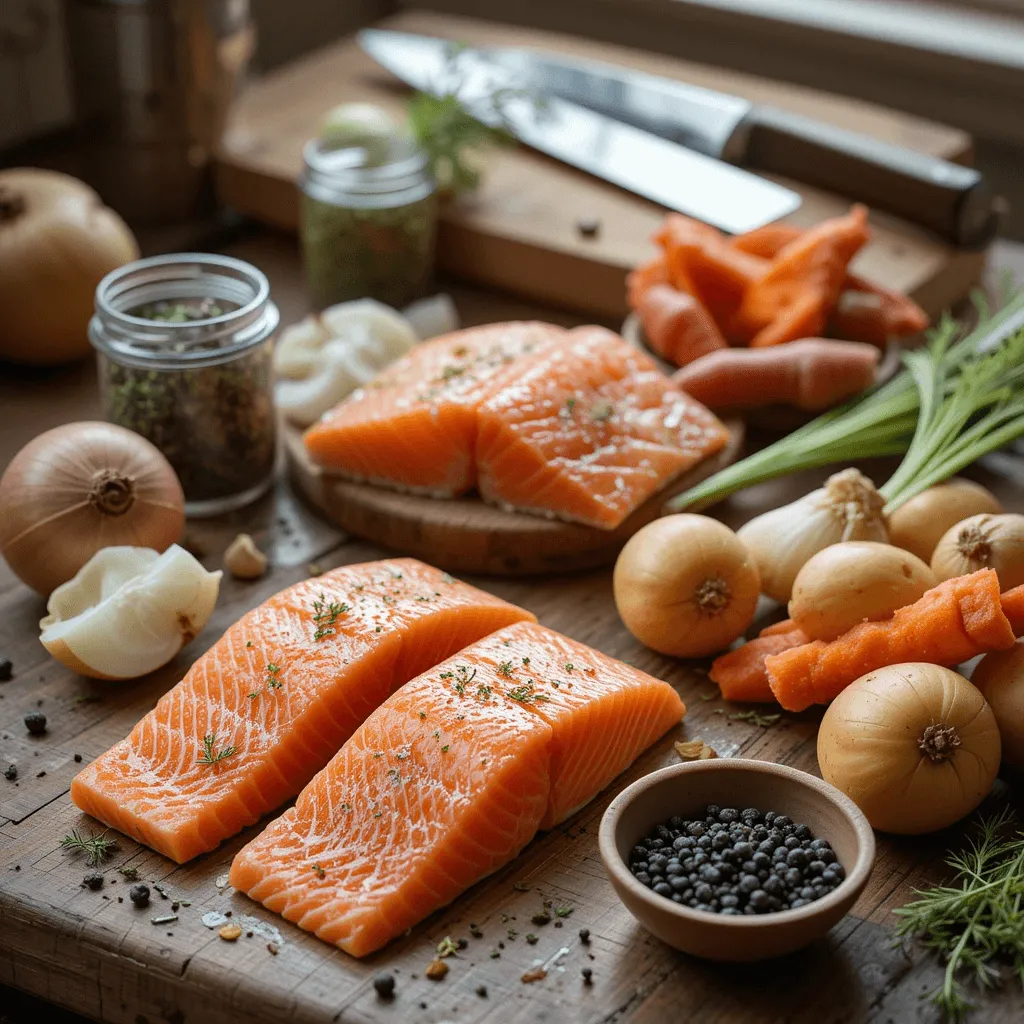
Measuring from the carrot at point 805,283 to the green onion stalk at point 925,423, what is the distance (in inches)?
8.2

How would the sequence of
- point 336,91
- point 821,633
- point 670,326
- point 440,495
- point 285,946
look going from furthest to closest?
1. point 336,91
2. point 670,326
3. point 440,495
4. point 821,633
5. point 285,946

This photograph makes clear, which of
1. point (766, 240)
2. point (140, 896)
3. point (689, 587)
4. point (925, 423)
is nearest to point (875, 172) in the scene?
point (766, 240)

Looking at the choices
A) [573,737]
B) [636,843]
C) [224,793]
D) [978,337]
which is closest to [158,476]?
[224,793]

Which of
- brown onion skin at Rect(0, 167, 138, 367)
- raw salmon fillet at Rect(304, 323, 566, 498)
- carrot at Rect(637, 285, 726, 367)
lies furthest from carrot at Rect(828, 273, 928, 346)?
brown onion skin at Rect(0, 167, 138, 367)

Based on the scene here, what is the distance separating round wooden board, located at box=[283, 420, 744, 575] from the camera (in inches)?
100

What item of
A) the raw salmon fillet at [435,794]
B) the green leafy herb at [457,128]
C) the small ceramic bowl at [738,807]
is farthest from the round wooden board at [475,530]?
the green leafy herb at [457,128]

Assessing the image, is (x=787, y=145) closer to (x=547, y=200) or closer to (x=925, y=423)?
(x=547, y=200)

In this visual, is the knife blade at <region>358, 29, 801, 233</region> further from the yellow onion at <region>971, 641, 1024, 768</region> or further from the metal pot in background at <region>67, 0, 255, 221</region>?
the yellow onion at <region>971, 641, 1024, 768</region>

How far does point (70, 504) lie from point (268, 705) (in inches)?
22.6

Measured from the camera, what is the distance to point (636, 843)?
6.03ft

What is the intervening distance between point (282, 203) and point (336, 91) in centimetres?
54

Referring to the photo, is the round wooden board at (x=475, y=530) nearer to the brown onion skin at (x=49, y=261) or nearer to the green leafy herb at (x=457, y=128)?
the brown onion skin at (x=49, y=261)

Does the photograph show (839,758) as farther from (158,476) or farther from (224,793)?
(158,476)

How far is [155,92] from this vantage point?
3510mm
